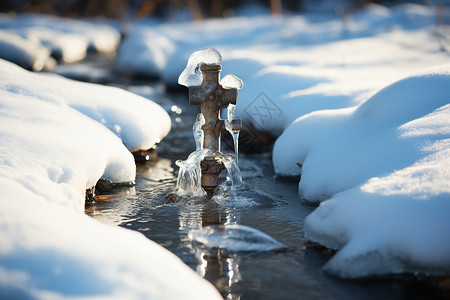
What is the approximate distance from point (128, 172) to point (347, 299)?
9.15 feet

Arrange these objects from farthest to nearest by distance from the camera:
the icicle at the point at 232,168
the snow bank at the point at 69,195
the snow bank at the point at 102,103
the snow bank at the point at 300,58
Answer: the snow bank at the point at 300,58
the snow bank at the point at 102,103
the icicle at the point at 232,168
the snow bank at the point at 69,195

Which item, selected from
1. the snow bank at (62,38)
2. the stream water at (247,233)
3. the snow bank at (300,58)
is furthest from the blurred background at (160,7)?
the stream water at (247,233)

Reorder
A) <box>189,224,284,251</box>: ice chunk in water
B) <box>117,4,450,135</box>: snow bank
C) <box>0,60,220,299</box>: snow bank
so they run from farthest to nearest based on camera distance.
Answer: <box>117,4,450,135</box>: snow bank → <box>189,224,284,251</box>: ice chunk in water → <box>0,60,220,299</box>: snow bank

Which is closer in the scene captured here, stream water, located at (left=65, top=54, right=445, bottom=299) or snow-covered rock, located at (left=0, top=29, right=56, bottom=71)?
stream water, located at (left=65, top=54, right=445, bottom=299)

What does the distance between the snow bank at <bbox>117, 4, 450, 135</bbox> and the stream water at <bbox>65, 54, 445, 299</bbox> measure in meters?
1.25

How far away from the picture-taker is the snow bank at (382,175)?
2562 millimetres

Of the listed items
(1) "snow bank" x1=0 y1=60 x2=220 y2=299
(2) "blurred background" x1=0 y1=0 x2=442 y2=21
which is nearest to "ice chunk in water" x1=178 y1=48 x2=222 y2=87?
(1) "snow bank" x1=0 y1=60 x2=220 y2=299

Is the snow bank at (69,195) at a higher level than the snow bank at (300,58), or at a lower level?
lower

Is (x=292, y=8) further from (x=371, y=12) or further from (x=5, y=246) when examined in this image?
(x=5, y=246)

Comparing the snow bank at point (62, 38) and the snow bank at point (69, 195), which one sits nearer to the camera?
the snow bank at point (69, 195)

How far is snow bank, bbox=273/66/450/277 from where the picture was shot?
2562 millimetres

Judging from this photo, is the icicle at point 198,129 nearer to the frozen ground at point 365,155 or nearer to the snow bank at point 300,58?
the frozen ground at point 365,155

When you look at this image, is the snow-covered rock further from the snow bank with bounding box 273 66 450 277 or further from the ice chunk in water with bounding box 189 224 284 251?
the ice chunk in water with bounding box 189 224 284 251

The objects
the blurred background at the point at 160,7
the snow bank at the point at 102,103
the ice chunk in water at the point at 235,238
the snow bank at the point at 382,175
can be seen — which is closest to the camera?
the snow bank at the point at 382,175
